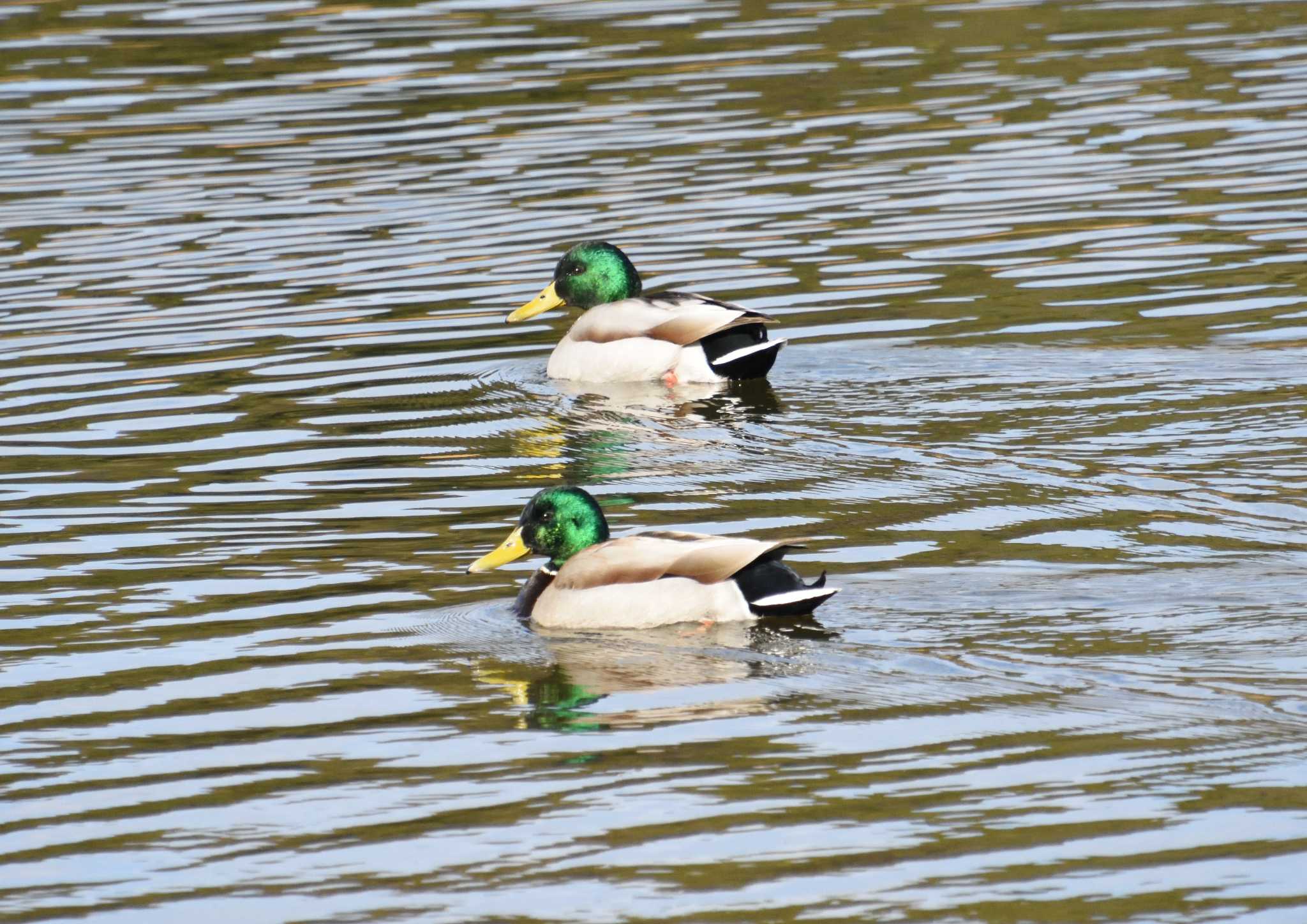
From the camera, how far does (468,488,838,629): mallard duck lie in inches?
303

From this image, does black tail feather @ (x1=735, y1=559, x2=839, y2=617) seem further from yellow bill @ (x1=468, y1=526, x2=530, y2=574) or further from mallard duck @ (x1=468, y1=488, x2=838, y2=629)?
yellow bill @ (x1=468, y1=526, x2=530, y2=574)

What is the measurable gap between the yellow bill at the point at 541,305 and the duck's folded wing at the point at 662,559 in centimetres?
564

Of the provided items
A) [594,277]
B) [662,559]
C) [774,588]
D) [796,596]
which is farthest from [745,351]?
[796,596]

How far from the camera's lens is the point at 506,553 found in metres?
8.40

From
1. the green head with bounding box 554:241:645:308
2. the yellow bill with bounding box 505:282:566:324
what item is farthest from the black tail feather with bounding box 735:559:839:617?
the yellow bill with bounding box 505:282:566:324

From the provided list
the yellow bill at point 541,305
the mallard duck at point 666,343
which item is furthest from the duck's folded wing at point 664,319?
the yellow bill at point 541,305

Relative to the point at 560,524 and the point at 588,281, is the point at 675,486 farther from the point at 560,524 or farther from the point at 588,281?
the point at 588,281

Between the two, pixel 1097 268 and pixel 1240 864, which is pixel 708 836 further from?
pixel 1097 268

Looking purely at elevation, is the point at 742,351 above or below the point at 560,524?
below

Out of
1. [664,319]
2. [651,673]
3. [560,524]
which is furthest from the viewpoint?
[664,319]

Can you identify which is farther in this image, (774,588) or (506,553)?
(506,553)

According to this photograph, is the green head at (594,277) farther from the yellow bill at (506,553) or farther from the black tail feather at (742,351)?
the yellow bill at (506,553)

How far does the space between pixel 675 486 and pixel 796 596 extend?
2.36 metres

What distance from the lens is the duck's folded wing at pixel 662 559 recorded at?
25.2ft
